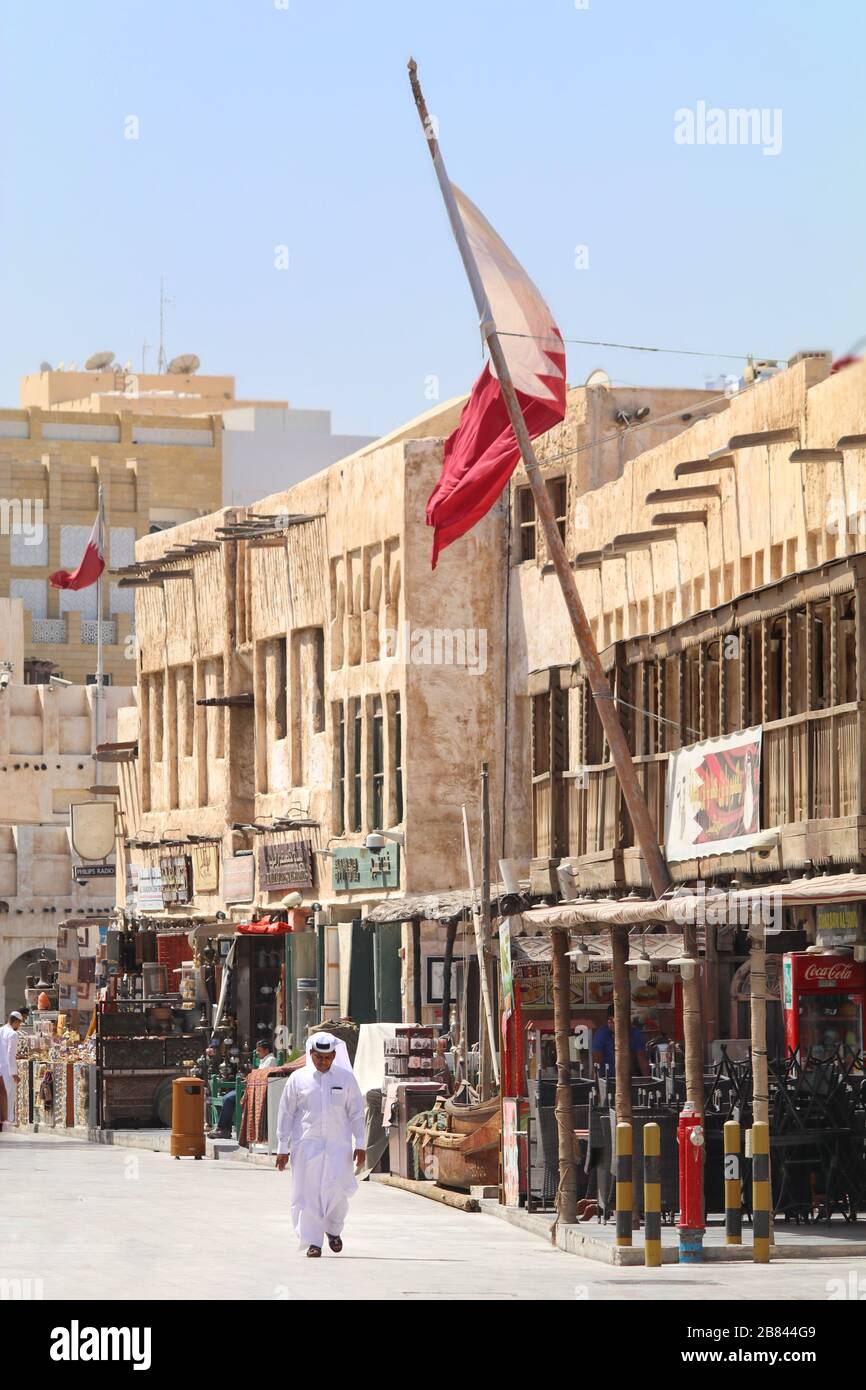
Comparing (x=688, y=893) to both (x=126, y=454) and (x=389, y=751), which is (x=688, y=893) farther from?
(x=126, y=454)

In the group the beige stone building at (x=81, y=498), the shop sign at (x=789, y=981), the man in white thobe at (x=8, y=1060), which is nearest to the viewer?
the shop sign at (x=789, y=981)

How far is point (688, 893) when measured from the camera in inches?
829

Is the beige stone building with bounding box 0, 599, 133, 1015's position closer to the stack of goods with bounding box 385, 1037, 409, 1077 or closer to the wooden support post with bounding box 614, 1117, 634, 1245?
the stack of goods with bounding box 385, 1037, 409, 1077

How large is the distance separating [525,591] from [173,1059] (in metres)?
8.04

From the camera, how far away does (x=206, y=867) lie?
1925 inches

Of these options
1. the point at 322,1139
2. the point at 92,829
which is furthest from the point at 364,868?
the point at 322,1139

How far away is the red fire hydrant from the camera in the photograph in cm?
1856

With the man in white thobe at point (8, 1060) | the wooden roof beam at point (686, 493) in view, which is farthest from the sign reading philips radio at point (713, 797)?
the man in white thobe at point (8, 1060)

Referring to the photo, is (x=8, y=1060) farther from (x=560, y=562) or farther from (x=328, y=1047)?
(x=328, y=1047)

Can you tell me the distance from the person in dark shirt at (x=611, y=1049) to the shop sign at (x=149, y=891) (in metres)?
21.4

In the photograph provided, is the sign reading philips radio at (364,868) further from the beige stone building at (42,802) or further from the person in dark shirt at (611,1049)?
the beige stone building at (42,802)

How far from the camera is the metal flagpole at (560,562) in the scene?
912 inches

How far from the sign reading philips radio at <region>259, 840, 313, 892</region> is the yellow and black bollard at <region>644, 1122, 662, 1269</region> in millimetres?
25460

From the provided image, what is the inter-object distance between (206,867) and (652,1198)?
31.1m
